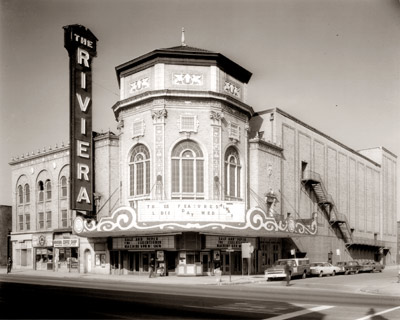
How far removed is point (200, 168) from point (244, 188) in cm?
501

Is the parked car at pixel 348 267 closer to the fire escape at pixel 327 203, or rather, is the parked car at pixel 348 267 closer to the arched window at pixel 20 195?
the fire escape at pixel 327 203

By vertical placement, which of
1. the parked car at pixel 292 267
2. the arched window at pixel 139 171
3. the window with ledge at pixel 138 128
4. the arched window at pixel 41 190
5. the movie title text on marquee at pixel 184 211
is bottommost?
the parked car at pixel 292 267

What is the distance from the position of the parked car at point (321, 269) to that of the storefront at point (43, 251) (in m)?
25.2

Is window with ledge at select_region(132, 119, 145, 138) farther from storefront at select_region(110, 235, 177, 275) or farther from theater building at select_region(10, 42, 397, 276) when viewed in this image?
storefront at select_region(110, 235, 177, 275)

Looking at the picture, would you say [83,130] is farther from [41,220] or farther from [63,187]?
[41,220]

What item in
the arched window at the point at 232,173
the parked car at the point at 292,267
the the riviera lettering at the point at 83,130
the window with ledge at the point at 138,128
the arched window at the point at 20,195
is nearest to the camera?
the parked car at the point at 292,267

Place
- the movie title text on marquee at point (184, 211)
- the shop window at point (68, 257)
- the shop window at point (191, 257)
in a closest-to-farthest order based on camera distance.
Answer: the movie title text on marquee at point (184, 211), the shop window at point (191, 257), the shop window at point (68, 257)

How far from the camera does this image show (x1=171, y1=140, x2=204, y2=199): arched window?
39000 mm

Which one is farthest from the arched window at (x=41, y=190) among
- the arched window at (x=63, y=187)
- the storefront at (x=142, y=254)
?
the storefront at (x=142, y=254)

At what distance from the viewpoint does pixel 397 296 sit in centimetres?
2261

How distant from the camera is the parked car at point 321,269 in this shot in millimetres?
38681

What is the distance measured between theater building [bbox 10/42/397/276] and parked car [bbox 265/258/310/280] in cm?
235

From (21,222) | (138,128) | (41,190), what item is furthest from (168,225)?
(21,222)

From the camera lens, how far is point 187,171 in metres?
39.4
